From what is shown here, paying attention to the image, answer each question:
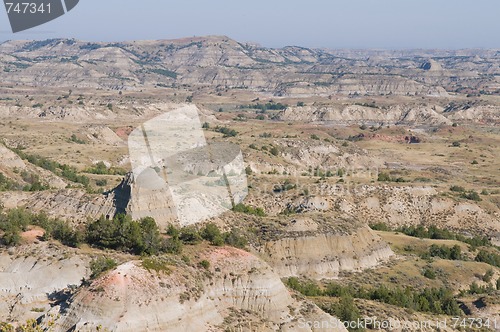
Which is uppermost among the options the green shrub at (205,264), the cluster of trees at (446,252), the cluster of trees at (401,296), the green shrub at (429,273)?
the green shrub at (205,264)

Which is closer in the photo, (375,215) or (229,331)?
(229,331)

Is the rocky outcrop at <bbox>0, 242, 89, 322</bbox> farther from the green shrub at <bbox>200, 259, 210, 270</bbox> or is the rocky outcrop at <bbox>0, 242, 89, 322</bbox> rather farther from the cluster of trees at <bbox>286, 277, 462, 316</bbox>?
the cluster of trees at <bbox>286, 277, 462, 316</bbox>

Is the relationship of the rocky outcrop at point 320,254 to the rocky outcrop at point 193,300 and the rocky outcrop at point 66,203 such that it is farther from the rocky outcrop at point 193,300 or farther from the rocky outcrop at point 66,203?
the rocky outcrop at point 193,300

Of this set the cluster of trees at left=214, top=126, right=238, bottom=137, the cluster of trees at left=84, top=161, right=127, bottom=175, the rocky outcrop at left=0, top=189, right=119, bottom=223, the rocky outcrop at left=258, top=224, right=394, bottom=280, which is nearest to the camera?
the rocky outcrop at left=0, top=189, right=119, bottom=223

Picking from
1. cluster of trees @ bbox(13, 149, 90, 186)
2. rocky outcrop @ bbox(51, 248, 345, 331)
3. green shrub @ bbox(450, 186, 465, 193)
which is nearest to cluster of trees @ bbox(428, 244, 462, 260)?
green shrub @ bbox(450, 186, 465, 193)

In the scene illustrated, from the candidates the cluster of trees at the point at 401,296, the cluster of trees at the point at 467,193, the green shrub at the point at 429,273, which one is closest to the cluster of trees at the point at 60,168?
the cluster of trees at the point at 401,296

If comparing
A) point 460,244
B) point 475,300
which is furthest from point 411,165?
point 475,300

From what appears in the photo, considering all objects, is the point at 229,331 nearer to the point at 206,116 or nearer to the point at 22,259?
the point at 22,259
